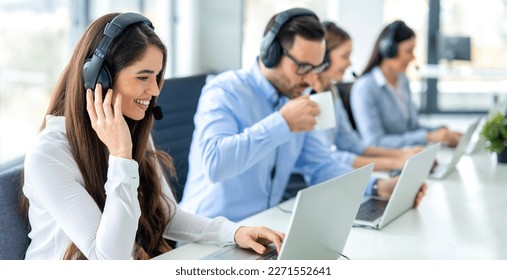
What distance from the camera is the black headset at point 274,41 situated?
220cm

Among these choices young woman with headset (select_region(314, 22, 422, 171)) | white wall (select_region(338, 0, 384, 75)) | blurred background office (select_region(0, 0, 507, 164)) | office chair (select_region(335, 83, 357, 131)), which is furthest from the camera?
white wall (select_region(338, 0, 384, 75))

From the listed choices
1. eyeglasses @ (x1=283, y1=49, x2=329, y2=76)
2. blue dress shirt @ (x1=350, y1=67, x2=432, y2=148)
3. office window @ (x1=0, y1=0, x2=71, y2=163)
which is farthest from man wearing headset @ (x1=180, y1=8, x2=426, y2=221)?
office window @ (x1=0, y1=0, x2=71, y2=163)

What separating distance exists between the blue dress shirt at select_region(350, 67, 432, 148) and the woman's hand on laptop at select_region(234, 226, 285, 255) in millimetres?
1780

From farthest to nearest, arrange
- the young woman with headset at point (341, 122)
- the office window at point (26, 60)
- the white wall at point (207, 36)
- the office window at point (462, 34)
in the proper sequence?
the office window at point (462, 34) < the white wall at point (207, 36) < the office window at point (26, 60) < the young woman with headset at point (341, 122)

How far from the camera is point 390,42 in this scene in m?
3.54

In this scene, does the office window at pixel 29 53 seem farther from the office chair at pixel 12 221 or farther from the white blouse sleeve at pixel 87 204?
the white blouse sleeve at pixel 87 204

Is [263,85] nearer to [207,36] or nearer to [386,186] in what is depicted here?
[386,186]

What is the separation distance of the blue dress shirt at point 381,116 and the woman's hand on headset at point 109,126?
2.00 metres

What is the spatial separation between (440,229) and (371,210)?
0.22 metres

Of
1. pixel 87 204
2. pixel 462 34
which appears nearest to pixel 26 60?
pixel 87 204

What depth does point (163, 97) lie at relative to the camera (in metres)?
2.56

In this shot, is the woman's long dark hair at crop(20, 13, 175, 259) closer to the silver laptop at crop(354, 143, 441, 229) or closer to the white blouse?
the white blouse

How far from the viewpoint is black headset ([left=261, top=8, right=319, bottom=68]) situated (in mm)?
2199

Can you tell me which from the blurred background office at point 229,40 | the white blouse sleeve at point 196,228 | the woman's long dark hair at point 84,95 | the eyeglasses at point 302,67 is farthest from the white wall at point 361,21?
the woman's long dark hair at point 84,95
